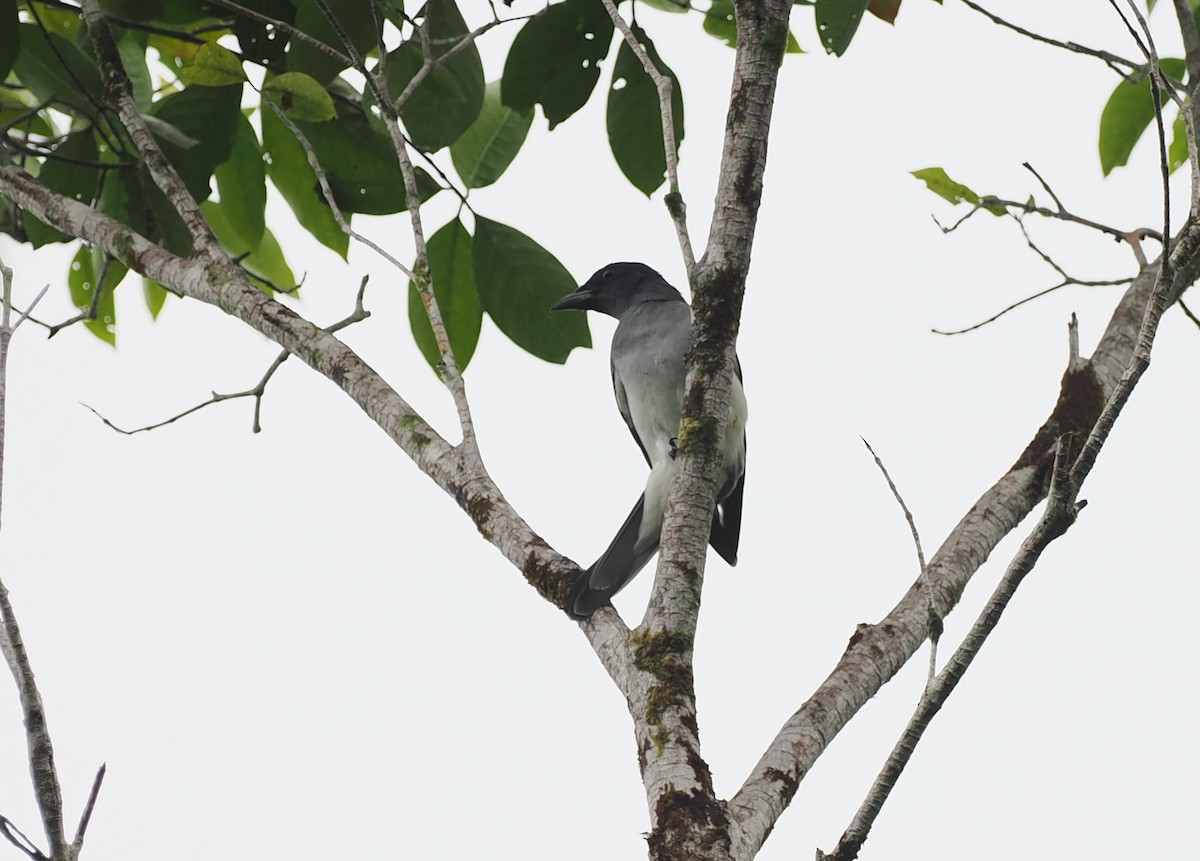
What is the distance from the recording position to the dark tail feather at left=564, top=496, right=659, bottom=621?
2.20 meters

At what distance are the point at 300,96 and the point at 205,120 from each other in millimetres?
385

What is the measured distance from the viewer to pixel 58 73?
10.0ft

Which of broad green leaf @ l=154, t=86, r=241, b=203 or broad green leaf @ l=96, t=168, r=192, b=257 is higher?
broad green leaf @ l=154, t=86, r=241, b=203

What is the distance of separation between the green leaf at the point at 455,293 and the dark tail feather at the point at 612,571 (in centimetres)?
60

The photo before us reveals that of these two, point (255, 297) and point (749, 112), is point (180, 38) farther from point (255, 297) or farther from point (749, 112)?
point (749, 112)

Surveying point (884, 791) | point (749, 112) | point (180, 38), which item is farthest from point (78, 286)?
point (884, 791)

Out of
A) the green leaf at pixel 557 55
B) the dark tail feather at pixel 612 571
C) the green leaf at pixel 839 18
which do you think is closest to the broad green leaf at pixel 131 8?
the green leaf at pixel 557 55

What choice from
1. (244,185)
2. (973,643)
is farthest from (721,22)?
(973,643)

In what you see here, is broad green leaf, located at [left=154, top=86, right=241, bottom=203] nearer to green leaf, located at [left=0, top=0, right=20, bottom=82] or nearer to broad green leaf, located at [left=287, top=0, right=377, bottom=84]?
broad green leaf, located at [left=287, top=0, right=377, bottom=84]

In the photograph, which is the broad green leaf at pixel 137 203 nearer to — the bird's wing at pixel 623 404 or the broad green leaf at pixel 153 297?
the broad green leaf at pixel 153 297

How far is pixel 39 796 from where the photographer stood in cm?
171

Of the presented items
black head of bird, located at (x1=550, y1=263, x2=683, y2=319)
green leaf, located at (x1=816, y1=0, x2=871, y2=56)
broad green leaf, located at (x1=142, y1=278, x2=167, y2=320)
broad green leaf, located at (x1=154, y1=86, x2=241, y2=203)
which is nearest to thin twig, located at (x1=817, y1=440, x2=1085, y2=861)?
green leaf, located at (x1=816, y1=0, x2=871, y2=56)

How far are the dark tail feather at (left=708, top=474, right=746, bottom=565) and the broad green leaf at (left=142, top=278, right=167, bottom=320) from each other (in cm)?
183

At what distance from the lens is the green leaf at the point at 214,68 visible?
2793mm
